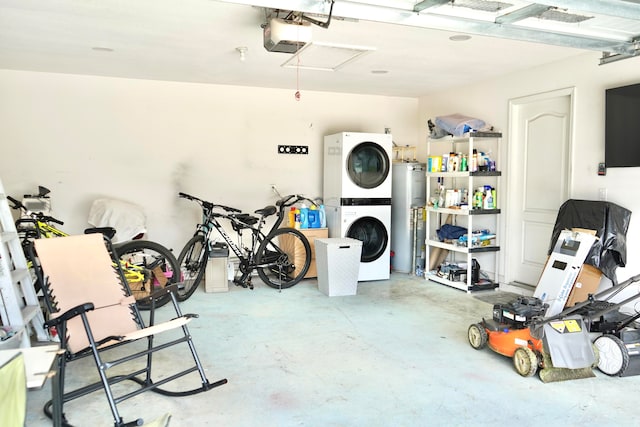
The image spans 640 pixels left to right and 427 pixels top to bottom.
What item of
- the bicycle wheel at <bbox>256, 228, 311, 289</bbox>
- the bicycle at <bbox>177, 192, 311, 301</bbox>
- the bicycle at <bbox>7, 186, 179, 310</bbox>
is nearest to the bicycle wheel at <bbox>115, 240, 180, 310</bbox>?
the bicycle at <bbox>7, 186, 179, 310</bbox>

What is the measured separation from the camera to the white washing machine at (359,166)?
574 centimetres

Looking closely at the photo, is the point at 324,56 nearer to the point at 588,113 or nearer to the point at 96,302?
the point at 588,113

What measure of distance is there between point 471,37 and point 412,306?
8.32 ft

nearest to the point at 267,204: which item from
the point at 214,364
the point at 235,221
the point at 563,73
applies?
the point at 235,221

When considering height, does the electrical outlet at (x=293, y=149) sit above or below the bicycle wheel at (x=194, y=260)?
above

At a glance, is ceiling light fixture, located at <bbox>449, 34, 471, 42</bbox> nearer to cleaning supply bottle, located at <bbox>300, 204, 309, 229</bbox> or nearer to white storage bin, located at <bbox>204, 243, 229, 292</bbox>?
cleaning supply bottle, located at <bbox>300, 204, 309, 229</bbox>

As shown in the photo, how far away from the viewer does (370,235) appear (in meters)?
6.01

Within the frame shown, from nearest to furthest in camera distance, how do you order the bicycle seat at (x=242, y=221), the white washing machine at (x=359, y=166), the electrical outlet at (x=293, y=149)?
the bicycle seat at (x=242, y=221) → the white washing machine at (x=359, y=166) → the electrical outlet at (x=293, y=149)

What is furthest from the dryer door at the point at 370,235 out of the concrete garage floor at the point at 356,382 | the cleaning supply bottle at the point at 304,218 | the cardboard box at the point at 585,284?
the cardboard box at the point at 585,284

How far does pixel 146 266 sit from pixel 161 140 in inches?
66.0

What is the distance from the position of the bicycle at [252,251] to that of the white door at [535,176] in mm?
2386

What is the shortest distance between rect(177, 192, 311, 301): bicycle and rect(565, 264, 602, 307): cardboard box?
2820 mm

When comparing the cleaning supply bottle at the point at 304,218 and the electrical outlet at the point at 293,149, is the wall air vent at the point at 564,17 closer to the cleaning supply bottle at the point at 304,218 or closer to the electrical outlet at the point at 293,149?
the cleaning supply bottle at the point at 304,218

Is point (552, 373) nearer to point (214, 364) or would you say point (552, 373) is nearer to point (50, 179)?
point (214, 364)
